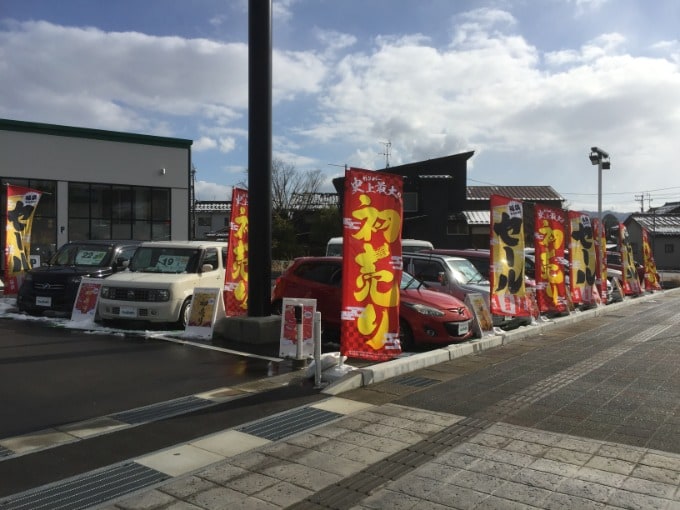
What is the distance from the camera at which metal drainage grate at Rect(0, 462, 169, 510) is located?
363cm

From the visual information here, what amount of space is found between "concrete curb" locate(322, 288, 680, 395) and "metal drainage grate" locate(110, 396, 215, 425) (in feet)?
4.60

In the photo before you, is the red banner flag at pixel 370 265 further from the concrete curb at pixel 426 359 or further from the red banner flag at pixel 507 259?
the red banner flag at pixel 507 259

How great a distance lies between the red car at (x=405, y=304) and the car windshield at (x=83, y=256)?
4.37 metres

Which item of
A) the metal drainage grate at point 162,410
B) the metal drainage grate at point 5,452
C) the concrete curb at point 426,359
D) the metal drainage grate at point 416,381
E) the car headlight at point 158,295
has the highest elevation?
the car headlight at point 158,295

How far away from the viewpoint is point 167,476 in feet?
13.4

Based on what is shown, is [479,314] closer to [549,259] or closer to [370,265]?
[370,265]

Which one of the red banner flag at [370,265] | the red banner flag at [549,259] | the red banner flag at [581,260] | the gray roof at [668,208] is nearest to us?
the red banner flag at [370,265]

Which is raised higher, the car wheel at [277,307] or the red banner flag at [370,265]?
the red banner flag at [370,265]

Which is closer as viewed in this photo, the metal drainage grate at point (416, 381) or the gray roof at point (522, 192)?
the metal drainage grate at point (416, 381)

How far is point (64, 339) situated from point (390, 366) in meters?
5.62

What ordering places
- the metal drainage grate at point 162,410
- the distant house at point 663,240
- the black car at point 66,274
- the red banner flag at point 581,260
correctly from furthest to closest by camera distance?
1. the distant house at point 663,240
2. the red banner flag at point 581,260
3. the black car at point 66,274
4. the metal drainage grate at point 162,410

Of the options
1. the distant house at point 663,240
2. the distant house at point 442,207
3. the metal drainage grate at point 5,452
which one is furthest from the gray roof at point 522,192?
the metal drainage grate at point 5,452

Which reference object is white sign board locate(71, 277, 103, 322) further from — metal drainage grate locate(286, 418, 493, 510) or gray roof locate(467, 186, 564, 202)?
gray roof locate(467, 186, 564, 202)

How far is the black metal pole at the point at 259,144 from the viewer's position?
9.40 metres
